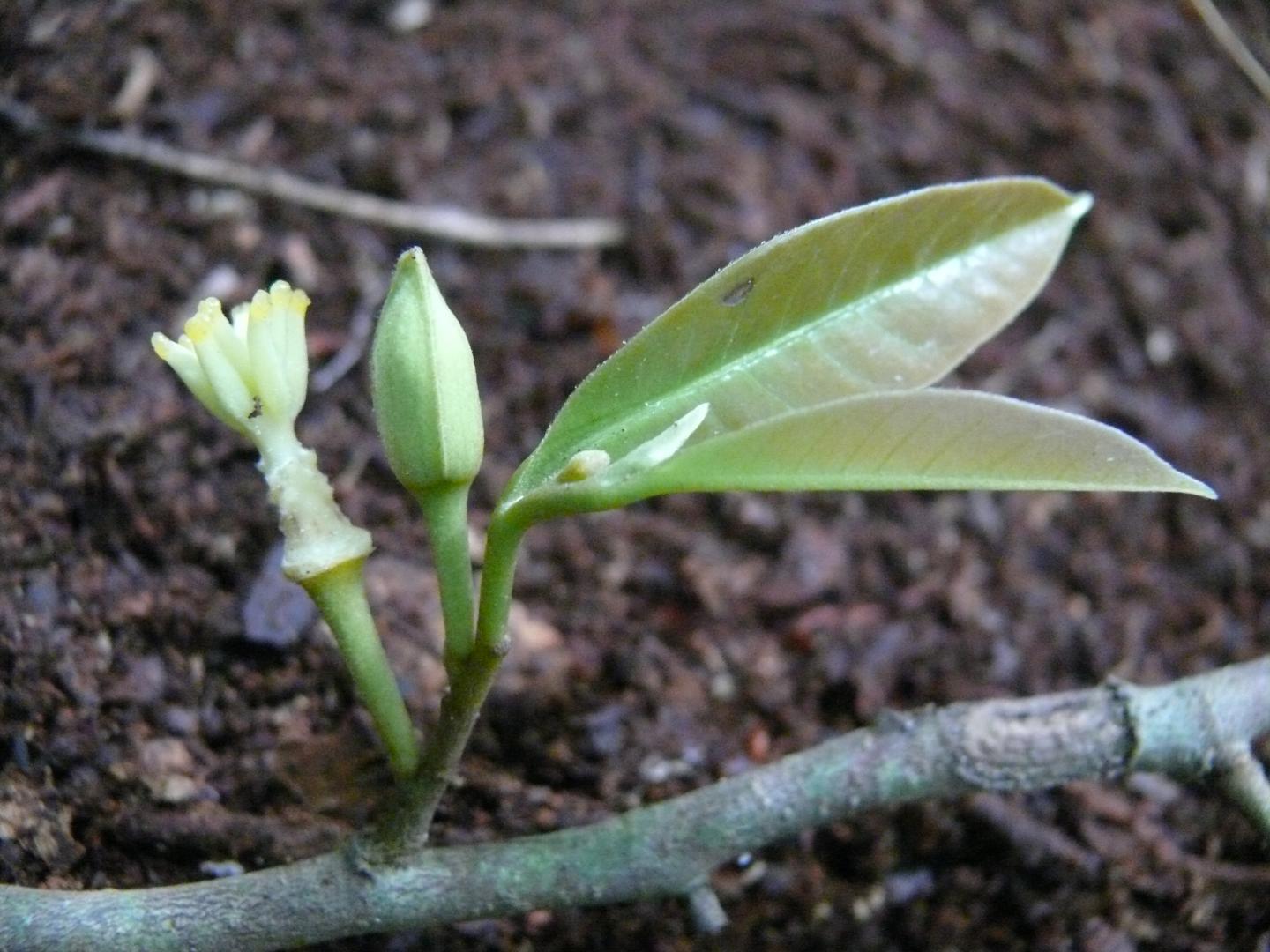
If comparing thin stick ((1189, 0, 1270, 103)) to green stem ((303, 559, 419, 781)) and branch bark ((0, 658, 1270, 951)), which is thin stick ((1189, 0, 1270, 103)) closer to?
→ branch bark ((0, 658, 1270, 951))

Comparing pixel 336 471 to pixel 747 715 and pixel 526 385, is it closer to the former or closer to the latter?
pixel 526 385

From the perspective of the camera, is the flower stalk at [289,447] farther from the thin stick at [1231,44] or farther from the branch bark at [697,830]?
the thin stick at [1231,44]

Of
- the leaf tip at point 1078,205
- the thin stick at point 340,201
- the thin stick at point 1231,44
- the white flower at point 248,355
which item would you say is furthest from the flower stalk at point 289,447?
the thin stick at point 1231,44

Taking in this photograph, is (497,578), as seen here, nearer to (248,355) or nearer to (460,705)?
(460,705)

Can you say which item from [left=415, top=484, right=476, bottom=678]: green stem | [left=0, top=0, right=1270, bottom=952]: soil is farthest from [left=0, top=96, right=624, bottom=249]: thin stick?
[left=415, top=484, right=476, bottom=678]: green stem

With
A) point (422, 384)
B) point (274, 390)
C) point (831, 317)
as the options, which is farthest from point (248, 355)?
point (831, 317)

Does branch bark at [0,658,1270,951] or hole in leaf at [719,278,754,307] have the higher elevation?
hole in leaf at [719,278,754,307]
